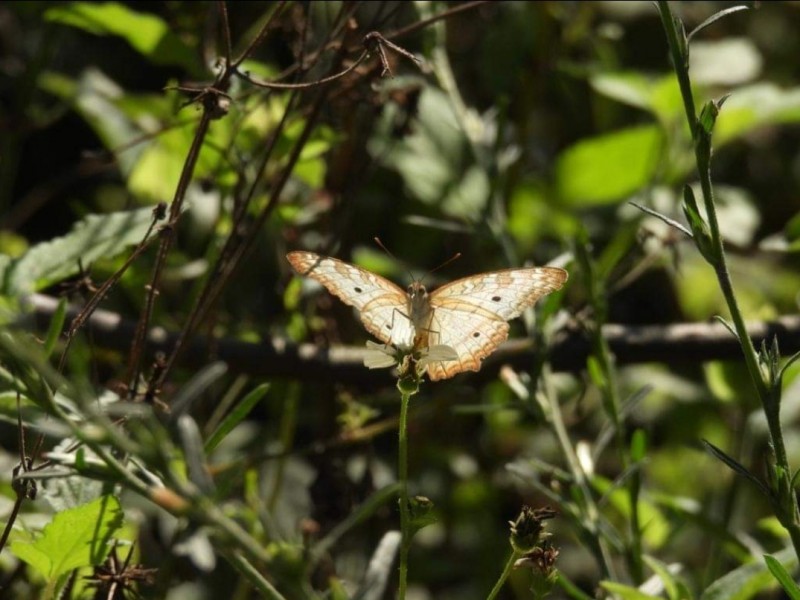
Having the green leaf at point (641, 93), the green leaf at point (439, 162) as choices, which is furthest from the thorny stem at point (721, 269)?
the green leaf at point (641, 93)

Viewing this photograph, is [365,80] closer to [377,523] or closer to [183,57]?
[183,57]

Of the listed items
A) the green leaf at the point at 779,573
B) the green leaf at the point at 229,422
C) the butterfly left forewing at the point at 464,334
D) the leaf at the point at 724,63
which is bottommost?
the green leaf at the point at 779,573

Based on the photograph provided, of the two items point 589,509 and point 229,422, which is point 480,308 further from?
point 229,422

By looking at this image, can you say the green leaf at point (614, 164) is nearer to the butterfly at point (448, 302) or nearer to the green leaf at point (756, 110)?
the green leaf at point (756, 110)

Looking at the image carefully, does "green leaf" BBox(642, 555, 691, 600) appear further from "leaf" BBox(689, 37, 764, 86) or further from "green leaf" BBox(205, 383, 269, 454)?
"leaf" BBox(689, 37, 764, 86)

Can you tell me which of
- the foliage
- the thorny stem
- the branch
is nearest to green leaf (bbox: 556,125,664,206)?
the foliage

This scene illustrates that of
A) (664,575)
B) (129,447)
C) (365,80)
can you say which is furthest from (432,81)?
(129,447)

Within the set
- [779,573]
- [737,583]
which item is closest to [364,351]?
[737,583]
